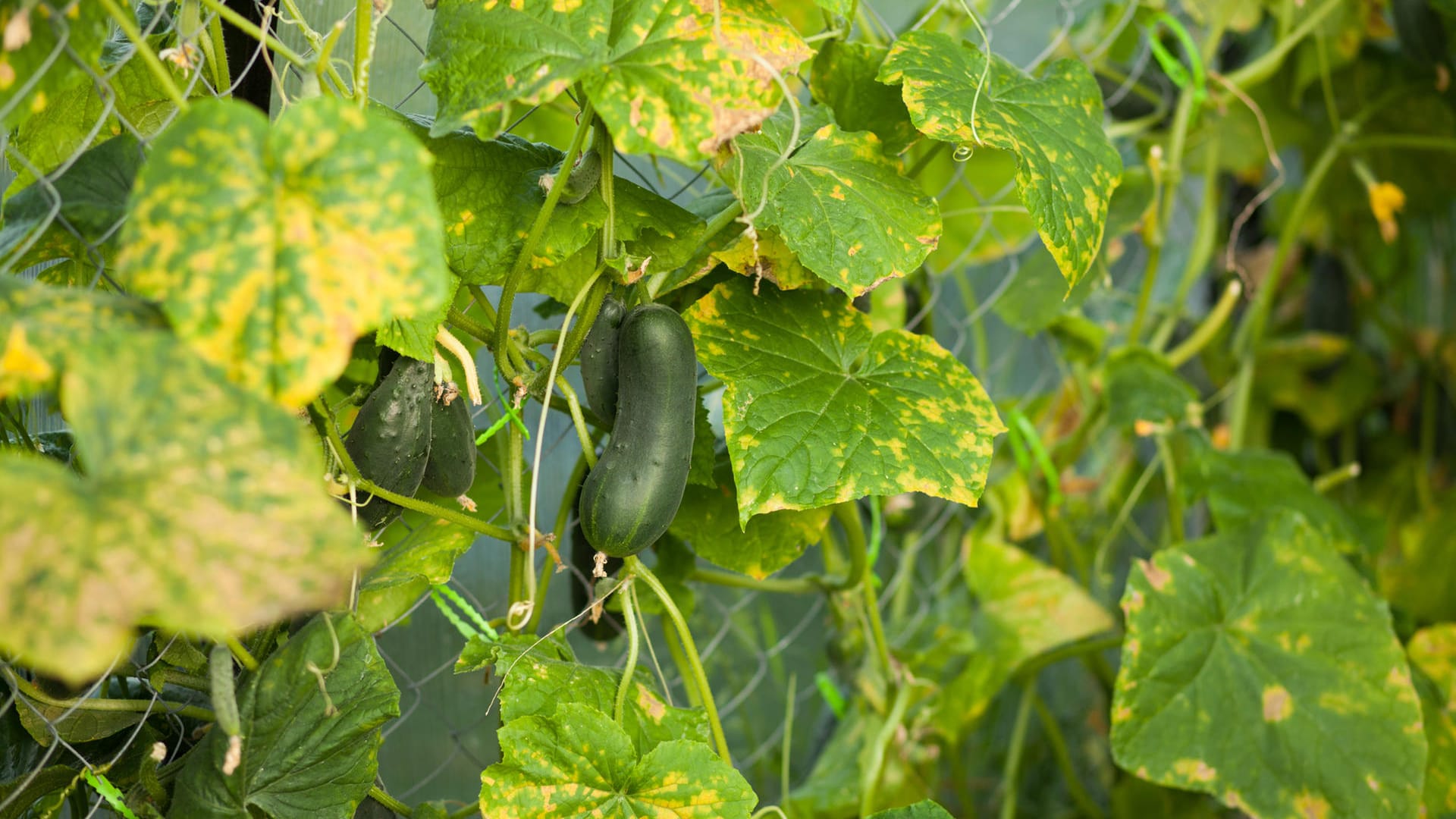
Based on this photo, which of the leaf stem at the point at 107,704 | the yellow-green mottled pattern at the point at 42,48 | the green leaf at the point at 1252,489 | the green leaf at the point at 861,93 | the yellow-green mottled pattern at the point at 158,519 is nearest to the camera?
the yellow-green mottled pattern at the point at 158,519

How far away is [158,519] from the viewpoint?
0.42 meters

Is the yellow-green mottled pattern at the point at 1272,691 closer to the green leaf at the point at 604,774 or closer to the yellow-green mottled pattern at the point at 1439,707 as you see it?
the yellow-green mottled pattern at the point at 1439,707

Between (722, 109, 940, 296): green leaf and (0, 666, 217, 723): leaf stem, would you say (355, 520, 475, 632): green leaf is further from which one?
(722, 109, 940, 296): green leaf

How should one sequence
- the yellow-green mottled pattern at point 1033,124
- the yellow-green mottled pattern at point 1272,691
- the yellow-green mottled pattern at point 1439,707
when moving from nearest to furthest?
the yellow-green mottled pattern at point 1033,124
the yellow-green mottled pattern at point 1272,691
the yellow-green mottled pattern at point 1439,707

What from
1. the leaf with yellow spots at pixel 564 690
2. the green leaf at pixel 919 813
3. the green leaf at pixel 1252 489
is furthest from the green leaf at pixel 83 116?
the green leaf at pixel 1252 489

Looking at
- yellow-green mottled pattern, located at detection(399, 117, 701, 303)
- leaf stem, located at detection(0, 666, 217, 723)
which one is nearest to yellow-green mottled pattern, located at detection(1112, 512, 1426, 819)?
yellow-green mottled pattern, located at detection(399, 117, 701, 303)

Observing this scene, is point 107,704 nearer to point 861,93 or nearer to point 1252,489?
point 861,93

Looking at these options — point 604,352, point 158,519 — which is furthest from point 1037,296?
point 158,519

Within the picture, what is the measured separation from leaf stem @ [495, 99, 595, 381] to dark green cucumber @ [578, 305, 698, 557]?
0.08m

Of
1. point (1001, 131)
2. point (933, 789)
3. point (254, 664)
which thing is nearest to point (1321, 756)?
point (933, 789)

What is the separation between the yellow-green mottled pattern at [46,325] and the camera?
1.46 feet

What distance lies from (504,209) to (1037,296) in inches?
30.8

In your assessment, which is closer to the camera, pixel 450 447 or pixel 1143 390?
pixel 450 447

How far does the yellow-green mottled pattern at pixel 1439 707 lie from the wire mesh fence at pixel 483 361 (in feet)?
1.88
